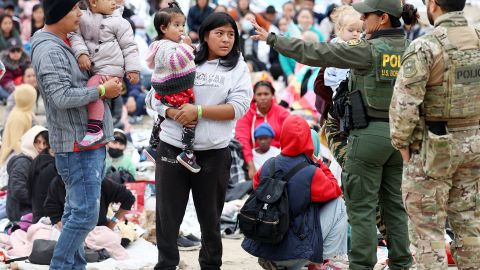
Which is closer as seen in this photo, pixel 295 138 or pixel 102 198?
pixel 295 138

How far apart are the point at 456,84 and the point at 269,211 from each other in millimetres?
2047

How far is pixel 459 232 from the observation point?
6043 millimetres

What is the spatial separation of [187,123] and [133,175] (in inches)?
172

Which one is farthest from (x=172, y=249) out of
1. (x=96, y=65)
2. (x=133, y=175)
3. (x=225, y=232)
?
(x=133, y=175)

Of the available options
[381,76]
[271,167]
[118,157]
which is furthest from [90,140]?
[118,157]

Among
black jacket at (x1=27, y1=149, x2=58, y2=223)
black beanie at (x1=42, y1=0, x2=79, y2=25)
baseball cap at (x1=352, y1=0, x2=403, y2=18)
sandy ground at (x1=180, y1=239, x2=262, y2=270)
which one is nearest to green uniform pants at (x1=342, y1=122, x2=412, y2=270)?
baseball cap at (x1=352, y1=0, x2=403, y2=18)

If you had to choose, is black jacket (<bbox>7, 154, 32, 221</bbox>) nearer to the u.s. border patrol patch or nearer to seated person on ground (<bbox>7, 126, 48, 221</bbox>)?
seated person on ground (<bbox>7, 126, 48, 221</bbox>)

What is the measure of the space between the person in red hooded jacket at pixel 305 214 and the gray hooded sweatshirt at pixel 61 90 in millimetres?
1593

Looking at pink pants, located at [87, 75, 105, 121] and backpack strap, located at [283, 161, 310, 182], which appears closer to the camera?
pink pants, located at [87, 75, 105, 121]

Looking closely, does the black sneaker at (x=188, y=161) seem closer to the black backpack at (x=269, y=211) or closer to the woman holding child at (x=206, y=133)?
the woman holding child at (x=206, y=133)

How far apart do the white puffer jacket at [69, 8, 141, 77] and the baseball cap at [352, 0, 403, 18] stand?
1.53 metres

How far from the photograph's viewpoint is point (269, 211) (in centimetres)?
736

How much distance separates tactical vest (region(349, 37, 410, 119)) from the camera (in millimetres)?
6543

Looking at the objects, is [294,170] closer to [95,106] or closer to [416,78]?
[95,106]
